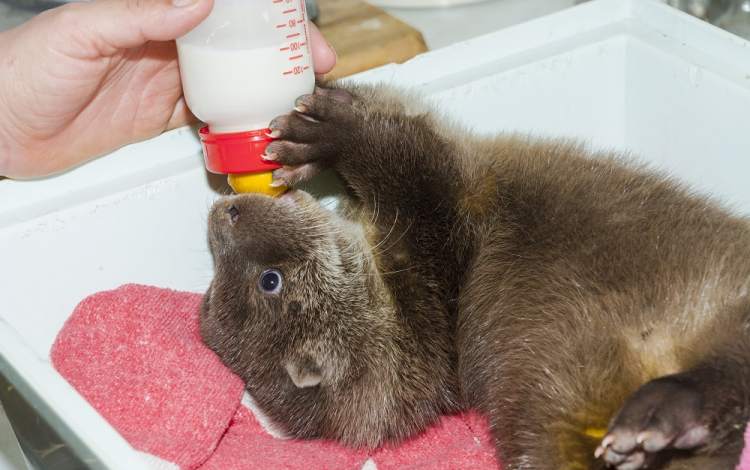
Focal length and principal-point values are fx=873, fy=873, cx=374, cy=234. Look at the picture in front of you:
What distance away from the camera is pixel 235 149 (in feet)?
6.07

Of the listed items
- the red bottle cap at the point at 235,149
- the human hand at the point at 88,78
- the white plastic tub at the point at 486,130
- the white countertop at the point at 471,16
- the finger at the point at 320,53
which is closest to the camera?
the red bottle cap at the point at 235,149

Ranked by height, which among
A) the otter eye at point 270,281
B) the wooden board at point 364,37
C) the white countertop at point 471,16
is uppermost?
the otter eye at point 270,281

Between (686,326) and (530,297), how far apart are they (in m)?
0.34

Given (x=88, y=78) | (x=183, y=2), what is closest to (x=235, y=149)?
(x=183, y=2)

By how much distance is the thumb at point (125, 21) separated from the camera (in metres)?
1.74

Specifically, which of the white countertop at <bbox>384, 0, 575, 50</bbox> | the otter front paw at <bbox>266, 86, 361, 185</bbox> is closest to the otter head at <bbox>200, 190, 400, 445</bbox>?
the otter front paw at <bbox>266, 86, 361, 185</bbox>

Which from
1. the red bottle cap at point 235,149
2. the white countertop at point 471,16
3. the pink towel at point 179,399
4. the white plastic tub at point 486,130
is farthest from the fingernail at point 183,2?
the white countertop at point 471,16

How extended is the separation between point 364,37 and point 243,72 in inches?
56.2

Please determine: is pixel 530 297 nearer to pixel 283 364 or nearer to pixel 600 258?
pixel 600 258

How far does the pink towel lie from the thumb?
0.59 metres

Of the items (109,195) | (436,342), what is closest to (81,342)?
(109,195)

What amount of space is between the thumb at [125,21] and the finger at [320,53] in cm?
49

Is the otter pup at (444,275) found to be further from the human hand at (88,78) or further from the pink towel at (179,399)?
the human hand at (88,78)

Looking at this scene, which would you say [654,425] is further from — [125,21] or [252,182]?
[125,21]
